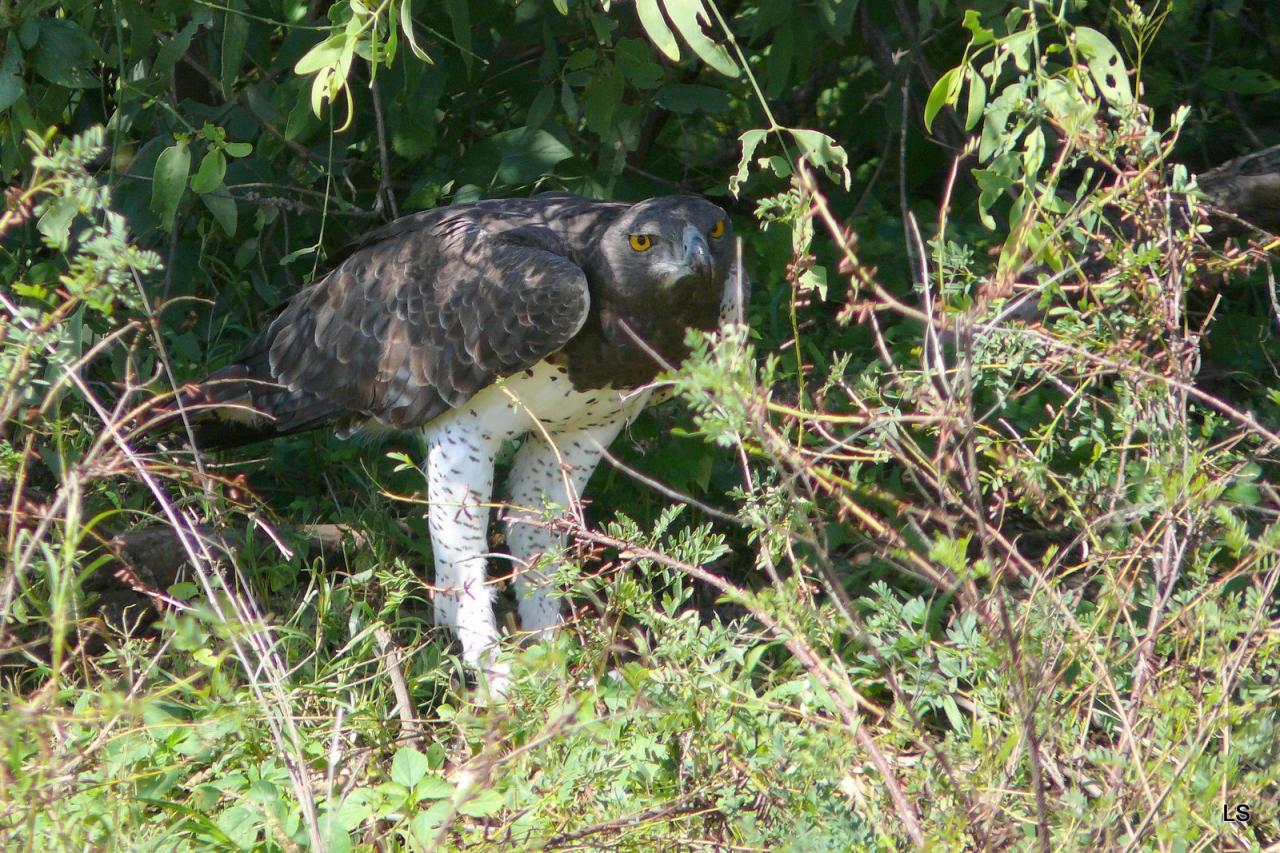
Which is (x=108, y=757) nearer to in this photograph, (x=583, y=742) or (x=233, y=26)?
(x=583, y=742)

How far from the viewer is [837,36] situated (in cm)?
414

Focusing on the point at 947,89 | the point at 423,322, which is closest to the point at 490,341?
the point at 423,322

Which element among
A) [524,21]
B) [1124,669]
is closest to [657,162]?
[524,21]

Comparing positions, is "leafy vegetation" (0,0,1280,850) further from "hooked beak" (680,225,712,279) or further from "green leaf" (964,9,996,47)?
"hooked beak" (680,225,712,279)

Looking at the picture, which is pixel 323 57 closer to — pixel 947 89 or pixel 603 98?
pixel 603 98

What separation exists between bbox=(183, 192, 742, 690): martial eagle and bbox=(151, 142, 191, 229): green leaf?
653mm

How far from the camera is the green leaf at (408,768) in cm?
335

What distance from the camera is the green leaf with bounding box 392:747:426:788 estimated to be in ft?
11.0

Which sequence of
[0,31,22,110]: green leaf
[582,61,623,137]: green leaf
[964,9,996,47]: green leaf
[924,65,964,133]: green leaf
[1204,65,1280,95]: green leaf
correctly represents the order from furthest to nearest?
1. [1204,65,1280,95]: green leaf
2. [582,61,623,137]: green leaf
3. [0,31,22,110]: green leaf
4. [924,65,964,133]: green leaf
5. [964,9,996,47]: green leaf

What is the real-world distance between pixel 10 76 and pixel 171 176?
501mm

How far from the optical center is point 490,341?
13.7ft

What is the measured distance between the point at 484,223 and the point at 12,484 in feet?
5.21

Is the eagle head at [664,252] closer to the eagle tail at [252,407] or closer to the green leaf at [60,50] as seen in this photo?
the eagle tail at [252,407]

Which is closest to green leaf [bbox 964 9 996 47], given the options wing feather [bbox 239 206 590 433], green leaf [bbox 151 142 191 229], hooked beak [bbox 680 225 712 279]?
hooked beak [bbox 680 225 712 279]
